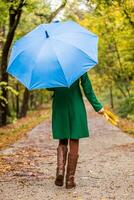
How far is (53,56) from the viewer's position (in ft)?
23.8

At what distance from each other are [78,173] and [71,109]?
6.96 feet

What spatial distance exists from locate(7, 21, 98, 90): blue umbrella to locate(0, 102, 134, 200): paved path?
66.3 inches

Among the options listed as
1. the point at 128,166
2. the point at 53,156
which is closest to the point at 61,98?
the point at 128,166

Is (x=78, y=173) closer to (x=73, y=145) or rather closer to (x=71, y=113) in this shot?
(x=73, y=145)

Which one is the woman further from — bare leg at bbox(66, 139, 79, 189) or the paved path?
the paved path

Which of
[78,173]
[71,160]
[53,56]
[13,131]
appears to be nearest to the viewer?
[53,56]

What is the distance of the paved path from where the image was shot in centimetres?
766

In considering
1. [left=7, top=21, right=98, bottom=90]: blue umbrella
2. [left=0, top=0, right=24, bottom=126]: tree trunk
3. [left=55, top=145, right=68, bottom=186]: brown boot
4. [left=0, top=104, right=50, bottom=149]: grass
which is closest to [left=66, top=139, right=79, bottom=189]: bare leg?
[left=55, top=145, right=68, bottom=186]: brown boot

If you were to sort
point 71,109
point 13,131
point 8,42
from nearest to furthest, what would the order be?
point 71,109
point 13,131
point 8,42

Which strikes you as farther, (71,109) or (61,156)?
(61,156)

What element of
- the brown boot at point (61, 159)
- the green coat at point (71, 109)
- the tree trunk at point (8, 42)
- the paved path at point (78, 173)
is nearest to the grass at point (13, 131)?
the tree trunk at point (8, 42)

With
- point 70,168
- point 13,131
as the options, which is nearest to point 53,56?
point 70,168

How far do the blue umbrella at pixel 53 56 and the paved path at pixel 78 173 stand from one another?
168cm

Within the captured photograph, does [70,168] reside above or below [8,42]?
above
